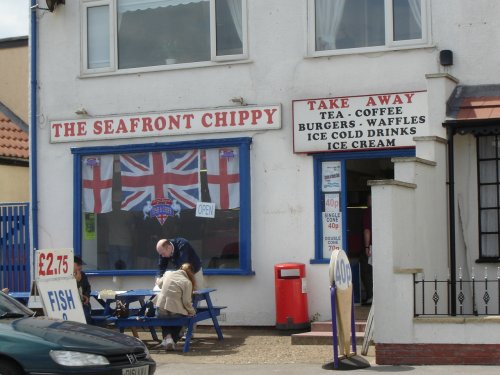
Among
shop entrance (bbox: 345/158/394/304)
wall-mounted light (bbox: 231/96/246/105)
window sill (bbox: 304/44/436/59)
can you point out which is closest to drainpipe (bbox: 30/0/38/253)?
wall-mounted light (bbox: 231/96/246/105)

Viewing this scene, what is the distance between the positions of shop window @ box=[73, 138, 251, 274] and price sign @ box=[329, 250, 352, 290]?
160 inches

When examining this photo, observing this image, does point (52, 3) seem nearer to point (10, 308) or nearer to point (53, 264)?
point (53, 264)

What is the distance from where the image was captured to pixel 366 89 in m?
15.7

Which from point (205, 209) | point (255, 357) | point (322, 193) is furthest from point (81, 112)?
point (255, 357)

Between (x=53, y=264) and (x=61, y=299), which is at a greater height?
(x=53, y=264)

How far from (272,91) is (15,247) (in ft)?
18.2

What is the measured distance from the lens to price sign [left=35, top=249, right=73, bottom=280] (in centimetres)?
1278

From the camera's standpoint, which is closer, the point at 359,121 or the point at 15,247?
the point at 359,121

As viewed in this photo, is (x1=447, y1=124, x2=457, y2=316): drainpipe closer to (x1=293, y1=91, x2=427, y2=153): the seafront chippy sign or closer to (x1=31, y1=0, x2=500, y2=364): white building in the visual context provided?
(x1=31, y1=0, x2=500, y2=364): white building

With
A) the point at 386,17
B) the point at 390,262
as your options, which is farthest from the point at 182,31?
the point at 390,262

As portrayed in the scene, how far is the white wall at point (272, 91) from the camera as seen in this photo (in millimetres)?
15312

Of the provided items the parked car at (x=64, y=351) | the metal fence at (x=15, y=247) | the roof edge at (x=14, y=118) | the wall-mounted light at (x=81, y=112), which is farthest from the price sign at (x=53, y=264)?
the roof edge at (x=14, y=118)

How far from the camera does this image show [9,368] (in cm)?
941

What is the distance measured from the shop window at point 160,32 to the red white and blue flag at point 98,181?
5.14ft
